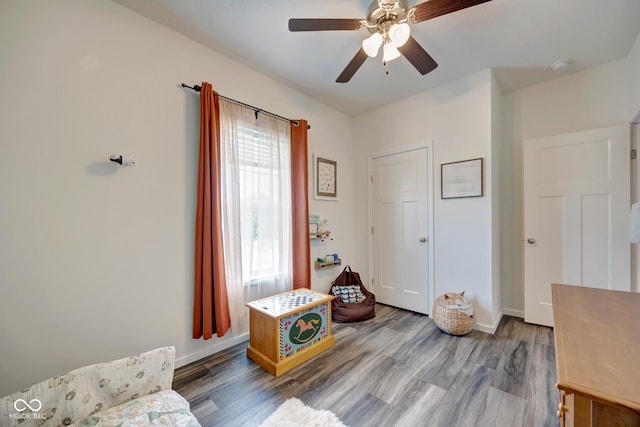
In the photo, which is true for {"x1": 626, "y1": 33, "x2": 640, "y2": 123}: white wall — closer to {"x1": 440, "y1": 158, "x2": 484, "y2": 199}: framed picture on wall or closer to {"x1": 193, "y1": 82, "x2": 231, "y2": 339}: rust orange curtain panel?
{"x1": 440, "y1": 158, "x2": 484, "y2": 199}: framed picture on wall

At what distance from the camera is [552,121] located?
102 inches

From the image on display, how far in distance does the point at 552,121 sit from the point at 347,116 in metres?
2.27

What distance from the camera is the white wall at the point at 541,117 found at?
231 centimetres

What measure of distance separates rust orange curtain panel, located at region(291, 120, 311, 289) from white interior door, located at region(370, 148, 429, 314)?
112 cm

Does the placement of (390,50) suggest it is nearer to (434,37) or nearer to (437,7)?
(437,7)

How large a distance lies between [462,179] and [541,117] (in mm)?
1111

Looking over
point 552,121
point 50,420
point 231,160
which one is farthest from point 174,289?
point 552,121

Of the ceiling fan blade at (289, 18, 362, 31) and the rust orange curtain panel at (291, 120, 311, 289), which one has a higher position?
the ceiling fan blade at (289, 18, 362, 31)

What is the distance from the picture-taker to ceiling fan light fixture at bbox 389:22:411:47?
138 cm

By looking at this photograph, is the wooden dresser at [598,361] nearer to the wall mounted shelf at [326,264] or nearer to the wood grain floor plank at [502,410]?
the wood grain floor plank at [502,410]

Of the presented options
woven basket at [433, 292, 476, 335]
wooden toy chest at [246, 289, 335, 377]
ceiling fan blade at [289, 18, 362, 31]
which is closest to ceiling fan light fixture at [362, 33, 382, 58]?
ceiling fan blade at [289, 18, 362, 31]

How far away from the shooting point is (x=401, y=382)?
1.74 meters

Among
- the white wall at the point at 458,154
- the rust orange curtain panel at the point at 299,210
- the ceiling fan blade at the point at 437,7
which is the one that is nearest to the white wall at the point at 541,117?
the white wall at the point at 458,154

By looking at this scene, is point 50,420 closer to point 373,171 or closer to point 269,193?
point 269,193
